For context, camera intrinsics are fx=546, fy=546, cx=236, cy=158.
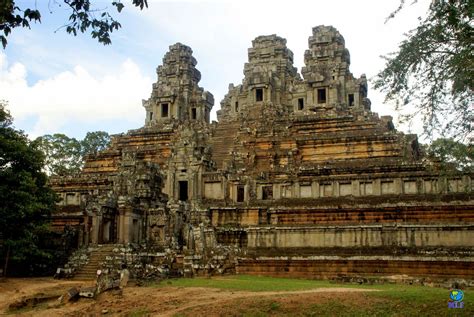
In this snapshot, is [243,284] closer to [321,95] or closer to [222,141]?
[222,141]

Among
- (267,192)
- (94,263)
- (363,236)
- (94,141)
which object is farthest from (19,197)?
(94,141)

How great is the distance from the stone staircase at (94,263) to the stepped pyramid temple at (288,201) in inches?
35.4

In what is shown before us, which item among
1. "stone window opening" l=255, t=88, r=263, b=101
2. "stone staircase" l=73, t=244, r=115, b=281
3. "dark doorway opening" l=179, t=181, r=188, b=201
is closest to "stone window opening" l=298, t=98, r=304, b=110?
"stone window opening" l=255, t=88, r=263, b=101

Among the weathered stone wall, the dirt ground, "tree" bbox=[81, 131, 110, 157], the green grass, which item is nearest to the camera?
the dirt ground

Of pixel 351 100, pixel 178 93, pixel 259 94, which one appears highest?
pixel 178 93

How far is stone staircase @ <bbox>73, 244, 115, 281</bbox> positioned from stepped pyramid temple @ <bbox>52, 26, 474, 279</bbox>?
2.95 feet

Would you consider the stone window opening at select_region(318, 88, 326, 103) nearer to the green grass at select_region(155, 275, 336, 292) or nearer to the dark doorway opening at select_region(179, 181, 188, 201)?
the dark doorway opening at select_region(179, 181, 188, 201)

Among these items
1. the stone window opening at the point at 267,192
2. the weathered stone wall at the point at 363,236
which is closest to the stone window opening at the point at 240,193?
the stone window opening at the point at 267,192

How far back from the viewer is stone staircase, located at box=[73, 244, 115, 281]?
28.0 metres

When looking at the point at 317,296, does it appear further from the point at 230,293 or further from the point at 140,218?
the point at 140,218

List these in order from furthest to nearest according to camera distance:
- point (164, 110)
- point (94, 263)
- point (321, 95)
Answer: point (164, 110)
point (321, 95)
point (94, 263)

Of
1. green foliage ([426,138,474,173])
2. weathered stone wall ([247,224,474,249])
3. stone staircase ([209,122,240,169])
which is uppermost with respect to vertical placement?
stone staircase ([209,122,240,169])

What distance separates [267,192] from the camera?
36.2m

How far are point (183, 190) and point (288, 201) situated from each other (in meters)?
8.11
